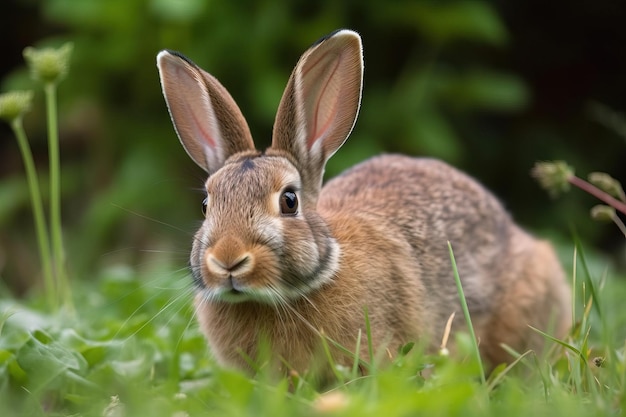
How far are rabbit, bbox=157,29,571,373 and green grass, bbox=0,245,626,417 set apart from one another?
0.25 meters

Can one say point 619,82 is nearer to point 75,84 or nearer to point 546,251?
point 546,251

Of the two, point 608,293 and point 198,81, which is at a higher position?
point 198,81

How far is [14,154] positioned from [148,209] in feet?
10.3

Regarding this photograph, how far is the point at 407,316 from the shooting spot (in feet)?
13.4

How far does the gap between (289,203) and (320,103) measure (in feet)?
2.01

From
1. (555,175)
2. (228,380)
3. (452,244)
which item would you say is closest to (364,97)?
(452,244)

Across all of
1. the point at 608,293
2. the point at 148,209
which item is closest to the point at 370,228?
the point at 608,293

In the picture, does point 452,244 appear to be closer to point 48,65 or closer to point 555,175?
point 555,175

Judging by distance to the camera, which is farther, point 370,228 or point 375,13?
point 375,13

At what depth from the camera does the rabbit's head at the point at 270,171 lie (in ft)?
11.1

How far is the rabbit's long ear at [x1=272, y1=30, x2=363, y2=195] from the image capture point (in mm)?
3910

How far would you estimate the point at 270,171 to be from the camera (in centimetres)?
372

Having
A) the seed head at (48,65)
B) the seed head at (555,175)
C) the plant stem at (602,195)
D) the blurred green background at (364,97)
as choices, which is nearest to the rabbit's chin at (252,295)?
→ the seed head at (555,175)

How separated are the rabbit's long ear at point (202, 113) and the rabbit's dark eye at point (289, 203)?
1.66 ft
